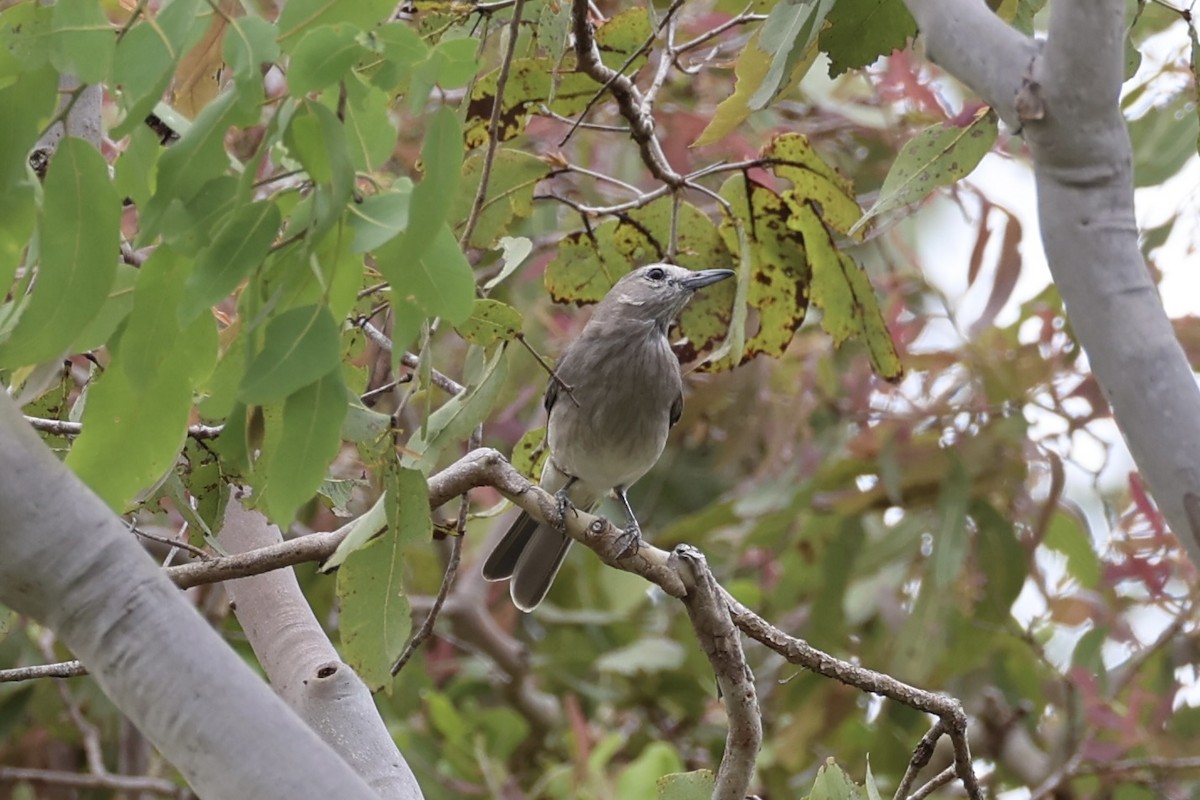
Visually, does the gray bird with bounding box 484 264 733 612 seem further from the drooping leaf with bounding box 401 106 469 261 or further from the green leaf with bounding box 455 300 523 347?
the drooping leaf with bounding box 401 106 469 261

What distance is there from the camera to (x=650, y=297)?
4.65 m

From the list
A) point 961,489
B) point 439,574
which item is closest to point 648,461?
point 961,489

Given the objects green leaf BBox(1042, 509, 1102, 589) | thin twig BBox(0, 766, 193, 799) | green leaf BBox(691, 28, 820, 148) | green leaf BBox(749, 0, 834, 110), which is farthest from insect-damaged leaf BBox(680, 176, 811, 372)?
thin twig BBox(0, 766, 193, 799)

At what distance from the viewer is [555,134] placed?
5.46 m

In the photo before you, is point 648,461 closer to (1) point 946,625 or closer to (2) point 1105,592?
(1) point 946,625

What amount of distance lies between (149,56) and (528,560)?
9.91 ft

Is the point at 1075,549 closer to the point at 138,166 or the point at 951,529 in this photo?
the point at 951,529

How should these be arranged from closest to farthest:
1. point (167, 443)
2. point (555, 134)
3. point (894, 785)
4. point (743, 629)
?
point (167, 443)
point (743, 629)
point (555, 134)
point (894, 785)

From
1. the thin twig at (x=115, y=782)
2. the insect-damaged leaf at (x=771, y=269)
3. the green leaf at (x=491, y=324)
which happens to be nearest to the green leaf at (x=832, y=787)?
the green leaf at (x=491, y=324)

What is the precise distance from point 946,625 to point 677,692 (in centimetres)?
145

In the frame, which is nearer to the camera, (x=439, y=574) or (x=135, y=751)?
(x=135, y=751)

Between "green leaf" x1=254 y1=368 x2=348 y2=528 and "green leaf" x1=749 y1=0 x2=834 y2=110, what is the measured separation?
120 cm

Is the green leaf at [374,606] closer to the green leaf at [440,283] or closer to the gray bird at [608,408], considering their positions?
the green leaf at [440,283]

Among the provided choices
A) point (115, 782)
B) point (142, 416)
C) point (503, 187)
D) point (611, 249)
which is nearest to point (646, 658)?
point (115, 782)
